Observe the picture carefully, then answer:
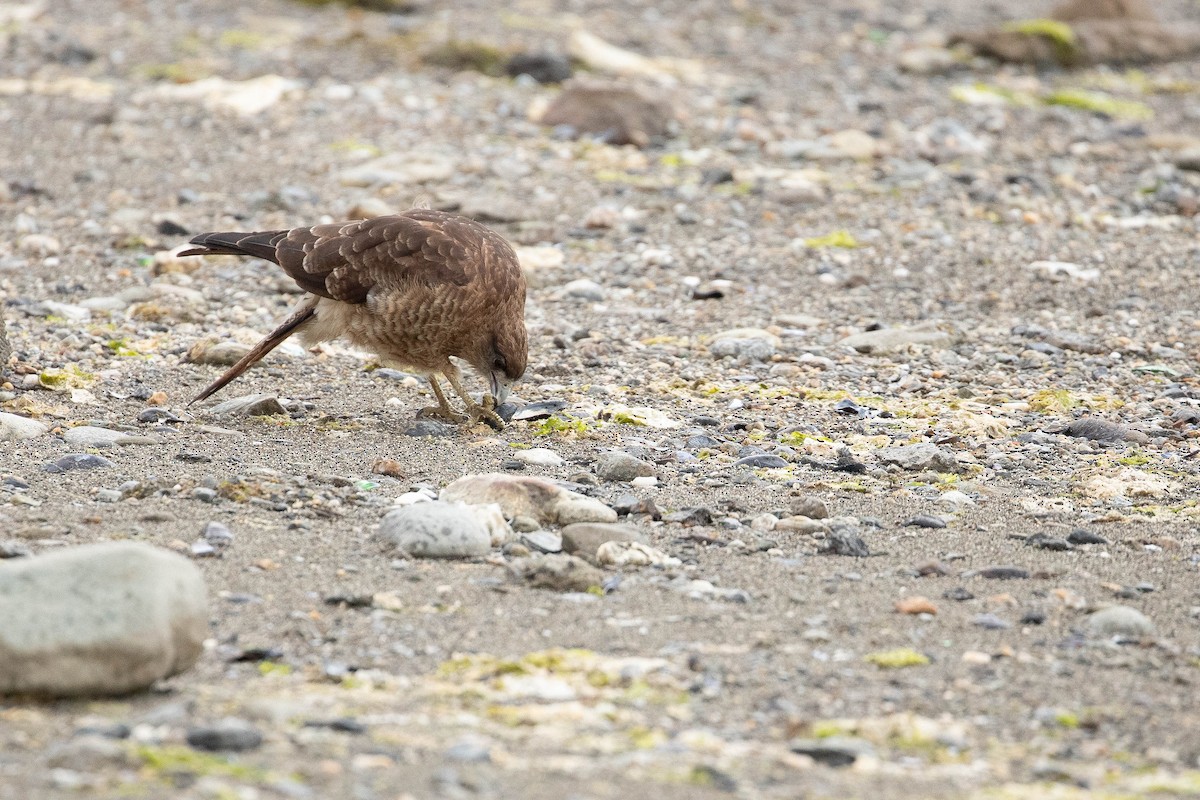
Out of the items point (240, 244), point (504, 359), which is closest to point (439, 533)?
point (504, 359)

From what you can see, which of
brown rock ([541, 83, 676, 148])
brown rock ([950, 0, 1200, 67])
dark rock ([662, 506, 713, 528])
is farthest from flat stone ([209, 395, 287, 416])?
brown rock ([950, 0, 1200, 67])

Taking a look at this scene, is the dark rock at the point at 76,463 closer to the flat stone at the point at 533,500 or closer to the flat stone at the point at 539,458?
the flat stone at the point at 533,500

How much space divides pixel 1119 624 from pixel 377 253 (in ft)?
13.5

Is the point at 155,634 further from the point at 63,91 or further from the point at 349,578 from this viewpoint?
the point at 63,91

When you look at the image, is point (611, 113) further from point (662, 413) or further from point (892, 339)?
point (662, 413)

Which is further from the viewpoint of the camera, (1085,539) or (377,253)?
(377,253)

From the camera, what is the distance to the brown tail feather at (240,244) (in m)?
7.76

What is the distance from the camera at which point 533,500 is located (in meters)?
5.95

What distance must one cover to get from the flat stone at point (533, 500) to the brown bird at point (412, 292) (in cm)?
165

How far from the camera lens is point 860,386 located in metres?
8.45

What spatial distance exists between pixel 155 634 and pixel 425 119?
9.81 metres

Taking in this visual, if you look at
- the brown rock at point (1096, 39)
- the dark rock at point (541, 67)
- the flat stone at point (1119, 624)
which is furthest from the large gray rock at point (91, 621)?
the brown rock at point (1096, 39)

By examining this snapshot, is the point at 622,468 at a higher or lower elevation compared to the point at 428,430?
higher

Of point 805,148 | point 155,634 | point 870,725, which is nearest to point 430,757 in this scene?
point 155,634
